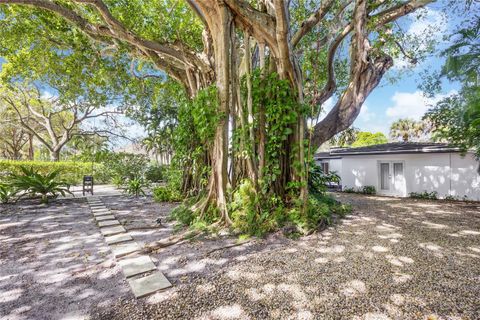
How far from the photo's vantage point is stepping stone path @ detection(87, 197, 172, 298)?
1.97 m

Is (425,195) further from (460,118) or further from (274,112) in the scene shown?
(274,112)

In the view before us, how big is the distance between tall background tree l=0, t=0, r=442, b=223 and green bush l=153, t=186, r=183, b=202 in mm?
2077

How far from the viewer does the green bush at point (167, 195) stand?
6273mm

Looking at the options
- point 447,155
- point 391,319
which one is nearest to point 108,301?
point 391,319

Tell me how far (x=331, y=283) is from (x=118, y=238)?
2.90m

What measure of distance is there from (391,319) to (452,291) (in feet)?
2.45

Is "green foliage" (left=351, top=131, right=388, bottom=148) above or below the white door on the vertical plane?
above

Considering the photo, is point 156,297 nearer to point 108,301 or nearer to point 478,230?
point 108,301

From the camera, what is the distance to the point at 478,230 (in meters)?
3.55

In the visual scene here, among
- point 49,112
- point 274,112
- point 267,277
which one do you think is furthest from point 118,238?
point 49,112

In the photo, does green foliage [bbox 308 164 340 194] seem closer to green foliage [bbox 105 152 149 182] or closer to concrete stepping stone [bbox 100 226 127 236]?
concrete stepping stone [bbox 100 226 127 236]

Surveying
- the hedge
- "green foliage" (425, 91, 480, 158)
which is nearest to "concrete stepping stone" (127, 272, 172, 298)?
"green foliage" (425, 91, 480, 158)

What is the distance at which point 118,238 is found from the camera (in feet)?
10.9

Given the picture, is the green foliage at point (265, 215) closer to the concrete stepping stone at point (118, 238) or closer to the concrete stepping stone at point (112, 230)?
the concrete stepping stone at point (118, 238)
